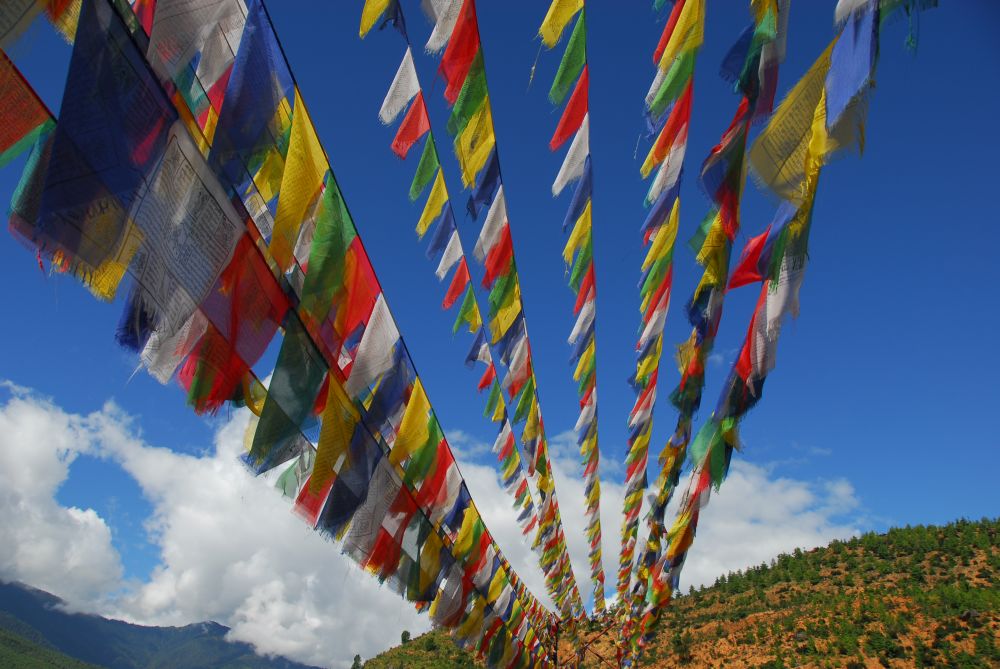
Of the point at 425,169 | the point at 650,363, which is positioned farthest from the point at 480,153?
the point at 650,363

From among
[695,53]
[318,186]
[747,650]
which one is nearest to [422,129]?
[318,186]

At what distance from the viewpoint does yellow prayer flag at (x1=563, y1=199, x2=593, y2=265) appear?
5.05 meters

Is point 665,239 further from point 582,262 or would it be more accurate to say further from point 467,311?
point 467,311

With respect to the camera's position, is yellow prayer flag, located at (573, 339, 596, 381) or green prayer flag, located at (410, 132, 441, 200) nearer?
green prayer flag, located at (410, 132, 441, 200)

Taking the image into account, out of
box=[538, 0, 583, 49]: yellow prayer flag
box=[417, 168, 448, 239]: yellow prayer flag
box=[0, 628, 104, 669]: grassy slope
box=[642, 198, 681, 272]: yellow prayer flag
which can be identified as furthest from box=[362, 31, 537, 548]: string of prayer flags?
box=[0, 628, 104, 669]: grassy slope

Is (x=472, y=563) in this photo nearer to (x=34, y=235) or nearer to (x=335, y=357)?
(x=335, y=357)

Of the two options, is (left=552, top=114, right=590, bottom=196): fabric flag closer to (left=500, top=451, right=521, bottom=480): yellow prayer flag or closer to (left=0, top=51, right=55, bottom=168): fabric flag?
(left=0, top=51, right=55, bottom=168): fabric flag

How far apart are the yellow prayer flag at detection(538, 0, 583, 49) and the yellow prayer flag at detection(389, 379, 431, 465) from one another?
2310 mm

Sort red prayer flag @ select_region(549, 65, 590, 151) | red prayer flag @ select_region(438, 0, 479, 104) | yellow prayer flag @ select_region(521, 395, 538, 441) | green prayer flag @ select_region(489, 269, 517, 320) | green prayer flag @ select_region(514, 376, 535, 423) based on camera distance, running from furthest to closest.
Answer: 1. yellow prayer flag @ select_region(521, 395, 538, 441)
2. green prayer flag @ select_region(514, 376, 535, 423)
3. green prayer flag @ select_region(489, 269, 517, 320)
4. red prayer flag @ select_region(549, 65, 590, 151)
5. red prayer flag @ select_region(438, 0, 479, 104)

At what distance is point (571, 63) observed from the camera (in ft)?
12.8

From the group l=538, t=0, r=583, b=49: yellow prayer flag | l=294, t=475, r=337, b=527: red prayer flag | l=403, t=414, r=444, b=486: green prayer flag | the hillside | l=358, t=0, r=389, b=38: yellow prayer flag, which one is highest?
the hillside

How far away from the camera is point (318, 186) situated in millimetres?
2836

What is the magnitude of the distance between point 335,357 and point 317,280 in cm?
52

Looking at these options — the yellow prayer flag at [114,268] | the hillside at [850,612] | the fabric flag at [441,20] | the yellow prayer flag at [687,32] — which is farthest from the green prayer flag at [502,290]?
the hillside at [850,612]
